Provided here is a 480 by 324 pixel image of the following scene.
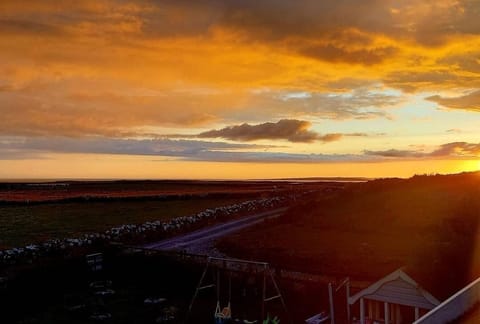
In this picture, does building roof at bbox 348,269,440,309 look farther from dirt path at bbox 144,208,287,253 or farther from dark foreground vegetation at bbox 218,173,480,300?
dirt path at bbox 144,208,287,253

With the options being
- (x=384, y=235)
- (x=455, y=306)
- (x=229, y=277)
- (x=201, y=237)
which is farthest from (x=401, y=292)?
(x=201, y=237)

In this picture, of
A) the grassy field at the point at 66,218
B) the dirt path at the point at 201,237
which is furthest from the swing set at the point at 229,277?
the grassy field at the point at 66,218

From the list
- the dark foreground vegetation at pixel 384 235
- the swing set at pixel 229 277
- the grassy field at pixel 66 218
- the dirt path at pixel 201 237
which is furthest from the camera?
the grassy field at pixel 66 218

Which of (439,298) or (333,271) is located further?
(333,271)

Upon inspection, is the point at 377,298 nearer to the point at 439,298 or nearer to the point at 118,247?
the point at 439,298

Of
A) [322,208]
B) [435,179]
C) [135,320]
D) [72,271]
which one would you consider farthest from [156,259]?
[435,179]

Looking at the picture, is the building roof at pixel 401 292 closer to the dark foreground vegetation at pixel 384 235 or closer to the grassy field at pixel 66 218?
the dark foreground vegetation at pixel 384 235

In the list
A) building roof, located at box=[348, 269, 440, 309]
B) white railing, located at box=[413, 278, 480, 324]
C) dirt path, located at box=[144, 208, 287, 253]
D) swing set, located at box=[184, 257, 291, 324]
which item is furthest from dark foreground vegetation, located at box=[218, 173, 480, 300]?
swing set, located at box=[184, 257, 291, 324]
